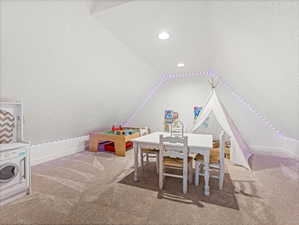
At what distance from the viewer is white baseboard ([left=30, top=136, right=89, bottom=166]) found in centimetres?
350

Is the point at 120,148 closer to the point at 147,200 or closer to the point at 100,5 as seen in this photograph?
the point at 147,200

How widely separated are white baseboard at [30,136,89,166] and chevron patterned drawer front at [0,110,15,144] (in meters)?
0.98

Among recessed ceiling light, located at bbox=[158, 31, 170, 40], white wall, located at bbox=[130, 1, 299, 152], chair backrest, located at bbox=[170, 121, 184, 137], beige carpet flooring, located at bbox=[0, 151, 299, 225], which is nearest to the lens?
beige carpet flooring, located at bbox=[0, 151, 299, 225]

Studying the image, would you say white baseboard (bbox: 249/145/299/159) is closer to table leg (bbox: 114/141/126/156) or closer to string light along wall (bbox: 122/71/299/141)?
string light along wall (bbox: 122/71/299/141)

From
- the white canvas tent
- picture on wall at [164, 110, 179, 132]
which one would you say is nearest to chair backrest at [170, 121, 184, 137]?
picture on wall at [164, 110, 179, 132]

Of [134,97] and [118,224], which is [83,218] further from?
[134,97]

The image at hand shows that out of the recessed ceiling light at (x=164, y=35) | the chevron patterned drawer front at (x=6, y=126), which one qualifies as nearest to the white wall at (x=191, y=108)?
the recessed ceiling light at (x=164, y=35)

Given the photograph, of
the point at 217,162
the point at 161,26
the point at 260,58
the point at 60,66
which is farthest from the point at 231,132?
the point at 60,66

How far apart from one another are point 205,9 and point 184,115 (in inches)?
146

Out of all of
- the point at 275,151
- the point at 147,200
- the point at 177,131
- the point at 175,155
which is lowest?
the point at 147,200

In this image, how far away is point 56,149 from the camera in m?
3.93

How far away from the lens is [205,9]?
2074mm

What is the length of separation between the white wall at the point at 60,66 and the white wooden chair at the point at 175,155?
1.85 meters

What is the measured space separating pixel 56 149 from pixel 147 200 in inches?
113
